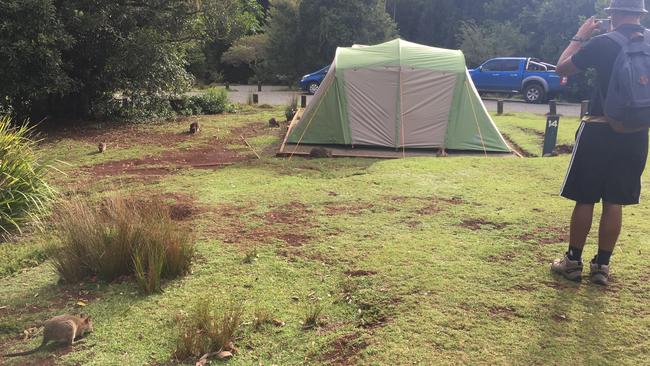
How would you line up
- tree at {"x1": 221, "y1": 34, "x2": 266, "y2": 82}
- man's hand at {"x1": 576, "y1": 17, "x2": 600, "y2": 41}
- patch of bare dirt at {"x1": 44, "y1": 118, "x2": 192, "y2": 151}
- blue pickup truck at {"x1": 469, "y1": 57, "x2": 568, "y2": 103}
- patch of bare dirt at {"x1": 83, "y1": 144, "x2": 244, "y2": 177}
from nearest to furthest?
1. man's hand at {"x1": 576, "y1": 17, "x2": 600, "y2": 41}
2. patch of bare dirt at {"x1": 83, "y1": 144, "x2": 244, "y2": 177}
3. patch of bare dirt at {"x1": 44, "y1": 118, "x2": 192, "y2": 151}
4. blue pickup truck at {"x1": 469, "y1": 57, "x2": 568, "y2": 103}
5. tree at {"x1": 221, "y1": 34, "x2": 266, "y2": 82}

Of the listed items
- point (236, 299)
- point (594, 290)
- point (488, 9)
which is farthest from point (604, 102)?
point (488, 9)

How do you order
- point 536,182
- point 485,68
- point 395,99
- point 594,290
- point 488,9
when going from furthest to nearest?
point 488,9 → point 485,68 → point 395,99 → point 536,182 → point 594,290

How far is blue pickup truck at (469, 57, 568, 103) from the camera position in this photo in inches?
830

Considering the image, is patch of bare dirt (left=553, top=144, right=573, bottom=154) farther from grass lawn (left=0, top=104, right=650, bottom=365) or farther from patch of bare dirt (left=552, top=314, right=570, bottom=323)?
patch of bare dirt (left=552, top=314, right=570, bottom=323)

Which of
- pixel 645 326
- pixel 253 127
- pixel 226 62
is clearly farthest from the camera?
pixel 226 62

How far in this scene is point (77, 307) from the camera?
374cm

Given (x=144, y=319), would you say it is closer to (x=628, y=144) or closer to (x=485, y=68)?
(x=628, y=144)

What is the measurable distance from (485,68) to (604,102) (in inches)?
781

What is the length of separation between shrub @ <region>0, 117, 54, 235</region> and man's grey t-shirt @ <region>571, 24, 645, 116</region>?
4928 mm

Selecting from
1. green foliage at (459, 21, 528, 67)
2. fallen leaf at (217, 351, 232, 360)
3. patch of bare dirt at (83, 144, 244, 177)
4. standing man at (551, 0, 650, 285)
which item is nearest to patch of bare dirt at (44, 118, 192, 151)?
patch of bare dirt at (83, 144, 244, 177)

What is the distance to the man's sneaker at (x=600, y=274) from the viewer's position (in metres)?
3.80

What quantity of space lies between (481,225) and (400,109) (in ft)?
15.8

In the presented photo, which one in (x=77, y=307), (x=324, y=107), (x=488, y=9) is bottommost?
(x=77, y=307)

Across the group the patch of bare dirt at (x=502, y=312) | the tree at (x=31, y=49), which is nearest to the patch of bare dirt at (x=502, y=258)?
the patch of bare dirt at (x=502, y=312)
